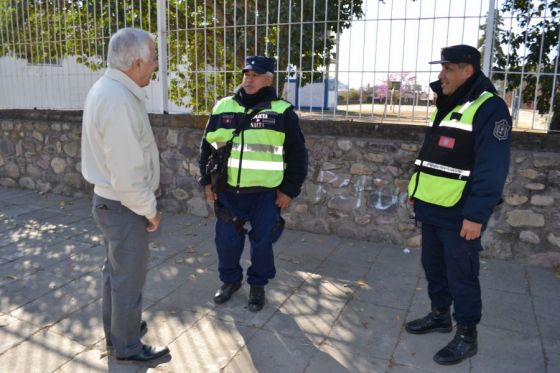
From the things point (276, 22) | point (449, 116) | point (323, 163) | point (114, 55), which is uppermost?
point (276, 22)

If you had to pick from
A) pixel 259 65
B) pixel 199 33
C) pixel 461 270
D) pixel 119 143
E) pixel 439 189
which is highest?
pixel 199 33

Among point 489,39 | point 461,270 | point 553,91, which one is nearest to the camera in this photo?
point 461,270

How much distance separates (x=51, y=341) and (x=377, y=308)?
2.27m

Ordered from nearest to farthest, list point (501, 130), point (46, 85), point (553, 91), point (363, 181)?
point (501, 130) → point (553, 91) → point (363, 181) → point (46, 85)

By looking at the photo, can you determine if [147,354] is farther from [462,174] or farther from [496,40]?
[496,40]

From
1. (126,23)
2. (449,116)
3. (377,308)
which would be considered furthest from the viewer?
(126,23)

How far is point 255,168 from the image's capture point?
3.28 m

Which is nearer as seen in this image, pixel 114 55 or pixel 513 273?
pixel 114 55

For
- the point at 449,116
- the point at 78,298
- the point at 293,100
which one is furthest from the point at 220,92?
the point at 449,116

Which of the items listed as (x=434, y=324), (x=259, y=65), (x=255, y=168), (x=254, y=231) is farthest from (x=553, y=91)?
(x=254, y=231)

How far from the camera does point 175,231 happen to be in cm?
527

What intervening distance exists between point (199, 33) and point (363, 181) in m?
2.75

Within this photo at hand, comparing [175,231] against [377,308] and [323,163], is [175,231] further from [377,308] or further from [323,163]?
[377,308]

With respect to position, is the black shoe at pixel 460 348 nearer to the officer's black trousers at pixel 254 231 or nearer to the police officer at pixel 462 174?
the police officer at pixel 462 174
